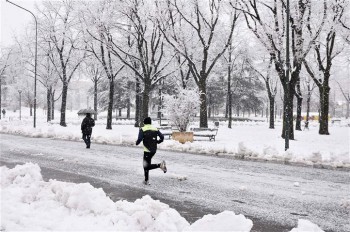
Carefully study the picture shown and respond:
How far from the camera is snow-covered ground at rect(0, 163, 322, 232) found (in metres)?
4.69

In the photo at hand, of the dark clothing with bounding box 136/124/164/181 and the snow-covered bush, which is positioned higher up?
the snow-covered bush

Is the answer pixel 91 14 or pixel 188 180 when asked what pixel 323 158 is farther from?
pixel 91 14

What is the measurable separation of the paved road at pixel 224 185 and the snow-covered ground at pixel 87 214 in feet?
4.09

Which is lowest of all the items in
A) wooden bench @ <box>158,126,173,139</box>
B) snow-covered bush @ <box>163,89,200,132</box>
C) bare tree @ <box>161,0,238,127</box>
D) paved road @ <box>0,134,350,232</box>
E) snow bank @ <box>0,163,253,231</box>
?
paved road @ <box>0,134,350,232</box>

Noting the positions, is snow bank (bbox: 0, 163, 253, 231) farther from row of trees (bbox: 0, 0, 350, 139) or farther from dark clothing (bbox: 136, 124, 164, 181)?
row of trees (bbox: 0, 0, 350, 139)

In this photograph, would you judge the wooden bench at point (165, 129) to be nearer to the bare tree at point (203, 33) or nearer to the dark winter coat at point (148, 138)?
the bare tree at point (203, 33)

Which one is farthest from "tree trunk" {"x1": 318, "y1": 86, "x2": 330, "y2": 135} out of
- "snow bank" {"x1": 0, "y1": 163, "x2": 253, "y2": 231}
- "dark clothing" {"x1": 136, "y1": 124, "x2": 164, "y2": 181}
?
"snow bank" {"x1": 0, "y1": 163, "x2": 253, "y2": 231}

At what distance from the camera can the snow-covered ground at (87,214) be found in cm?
469

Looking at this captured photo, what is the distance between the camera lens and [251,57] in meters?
46.6

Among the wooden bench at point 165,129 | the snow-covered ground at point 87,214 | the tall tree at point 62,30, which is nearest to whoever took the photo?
the snow-covered ground at point 87,214

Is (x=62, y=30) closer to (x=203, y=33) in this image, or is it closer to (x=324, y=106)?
(x=203, y=33)

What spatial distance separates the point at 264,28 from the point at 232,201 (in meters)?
16.4

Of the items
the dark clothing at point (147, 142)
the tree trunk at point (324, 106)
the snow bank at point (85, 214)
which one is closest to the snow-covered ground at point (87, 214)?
the snow bank at point (85, 214)

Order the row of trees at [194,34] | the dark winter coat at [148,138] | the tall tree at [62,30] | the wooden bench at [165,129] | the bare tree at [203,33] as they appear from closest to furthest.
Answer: the dark winter coat at [148,138] → the row of trees at [194,34] → the wooden bench at [165,129] → the bare tree at [203,33] → the tall tree at [62,30]
